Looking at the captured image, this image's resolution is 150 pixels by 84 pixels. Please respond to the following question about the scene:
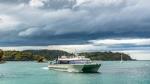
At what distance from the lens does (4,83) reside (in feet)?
274

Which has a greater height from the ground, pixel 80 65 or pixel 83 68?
pixel 80 65

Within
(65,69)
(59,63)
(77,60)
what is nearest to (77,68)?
(77,60)

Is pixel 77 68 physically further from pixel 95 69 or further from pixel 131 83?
pixel 131 83

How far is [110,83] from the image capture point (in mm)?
85812

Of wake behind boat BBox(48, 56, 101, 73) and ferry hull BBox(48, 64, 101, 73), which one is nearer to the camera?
ferry hull BBox(48, 64, 101, 73)

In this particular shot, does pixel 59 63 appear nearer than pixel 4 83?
No

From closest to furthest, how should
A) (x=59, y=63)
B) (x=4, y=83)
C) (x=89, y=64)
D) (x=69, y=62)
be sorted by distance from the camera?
(x=4, y=83) → (x=89, y=64) → (x=69, y=62) → (x=59, y=63)

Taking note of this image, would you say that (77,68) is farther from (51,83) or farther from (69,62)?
(51,83)

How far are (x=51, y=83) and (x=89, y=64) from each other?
101 feet

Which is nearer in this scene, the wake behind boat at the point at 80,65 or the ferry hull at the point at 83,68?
the ferry hull at the point at 83,68

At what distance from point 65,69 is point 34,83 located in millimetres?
47584

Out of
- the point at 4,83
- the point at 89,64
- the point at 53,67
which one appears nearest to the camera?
the point at 4,83

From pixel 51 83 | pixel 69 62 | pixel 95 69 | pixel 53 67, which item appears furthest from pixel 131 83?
pixel 53 67

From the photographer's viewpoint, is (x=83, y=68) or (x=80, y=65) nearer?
(x=83, y=68)
